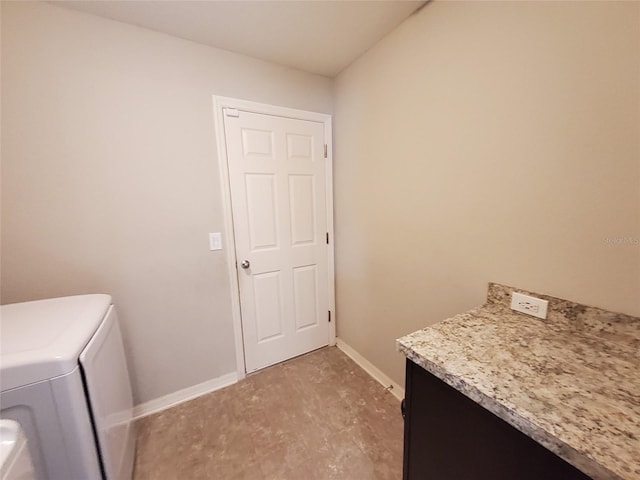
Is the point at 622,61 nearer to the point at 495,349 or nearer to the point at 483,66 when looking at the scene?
the point at 483,66

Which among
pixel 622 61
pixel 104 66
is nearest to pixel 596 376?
pixel 622 61

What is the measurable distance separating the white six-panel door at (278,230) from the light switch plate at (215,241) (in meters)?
0.11

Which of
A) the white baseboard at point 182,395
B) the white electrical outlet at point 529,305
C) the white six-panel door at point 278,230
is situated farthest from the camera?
the white six-panel door at point 278,230

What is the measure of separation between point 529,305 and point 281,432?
1460 mm

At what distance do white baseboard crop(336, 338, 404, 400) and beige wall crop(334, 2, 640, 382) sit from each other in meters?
0.08

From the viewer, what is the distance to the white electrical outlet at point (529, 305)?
0.94 m

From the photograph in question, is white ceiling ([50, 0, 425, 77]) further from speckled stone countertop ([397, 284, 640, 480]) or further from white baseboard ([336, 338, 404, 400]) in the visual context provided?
white baseboard ([336, 338, 404, 400])

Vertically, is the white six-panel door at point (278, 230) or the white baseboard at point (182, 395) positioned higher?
the white six-panel door at point (278, 230)

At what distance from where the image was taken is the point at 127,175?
140 centimetres

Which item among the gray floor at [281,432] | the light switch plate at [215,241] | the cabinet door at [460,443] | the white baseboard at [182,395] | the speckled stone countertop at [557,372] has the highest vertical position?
the light switch plate at [215,241]

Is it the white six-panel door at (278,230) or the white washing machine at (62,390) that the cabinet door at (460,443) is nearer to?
the white washing machine at (62,390)

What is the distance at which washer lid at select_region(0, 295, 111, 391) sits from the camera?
0.70 meters

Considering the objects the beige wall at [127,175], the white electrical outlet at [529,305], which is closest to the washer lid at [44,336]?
the beige wall at [127,175]

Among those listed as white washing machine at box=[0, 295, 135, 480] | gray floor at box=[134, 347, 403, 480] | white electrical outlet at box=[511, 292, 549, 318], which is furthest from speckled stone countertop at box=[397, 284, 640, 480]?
white washing machine at box=[0, 295, 135, 480]
